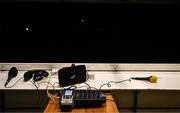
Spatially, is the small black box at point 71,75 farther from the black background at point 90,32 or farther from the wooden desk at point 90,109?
the black background at point 90,32

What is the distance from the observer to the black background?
2.94 meters

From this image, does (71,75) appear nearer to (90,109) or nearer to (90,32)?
(90,109)

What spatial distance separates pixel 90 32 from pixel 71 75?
0.76 meters

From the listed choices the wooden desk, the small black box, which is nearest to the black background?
the small black box

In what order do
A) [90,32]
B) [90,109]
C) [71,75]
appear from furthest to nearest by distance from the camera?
[90,32] < [71,75] < [90,109]

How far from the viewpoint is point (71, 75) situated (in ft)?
8.02

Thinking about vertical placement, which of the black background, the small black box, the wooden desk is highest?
the black background

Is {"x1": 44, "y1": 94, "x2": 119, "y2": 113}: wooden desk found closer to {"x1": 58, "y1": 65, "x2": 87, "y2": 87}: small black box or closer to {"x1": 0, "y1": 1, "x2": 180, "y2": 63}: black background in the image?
{"x1": 58, "y1": 65, "x2": 87, "y2": 87}: small black box

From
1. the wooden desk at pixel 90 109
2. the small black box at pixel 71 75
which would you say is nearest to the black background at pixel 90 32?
the small black box at pixel 71 75

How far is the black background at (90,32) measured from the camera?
116 inches

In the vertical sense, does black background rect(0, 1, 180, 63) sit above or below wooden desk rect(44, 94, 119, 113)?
above

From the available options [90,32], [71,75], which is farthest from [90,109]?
[90,32]

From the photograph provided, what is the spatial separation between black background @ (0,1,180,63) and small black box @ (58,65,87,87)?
594 mm

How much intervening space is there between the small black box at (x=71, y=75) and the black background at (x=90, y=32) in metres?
0.59
